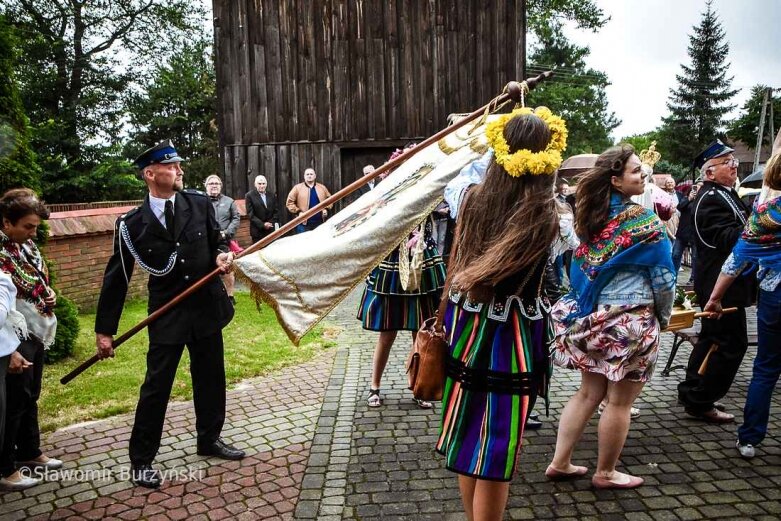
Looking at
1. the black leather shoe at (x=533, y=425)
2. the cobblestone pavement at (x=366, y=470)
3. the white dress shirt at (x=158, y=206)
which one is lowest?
the cobblestone pavement at (x=366, y=470)

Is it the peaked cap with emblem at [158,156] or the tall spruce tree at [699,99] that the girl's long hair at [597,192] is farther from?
the tall spruce tree at [699,99]

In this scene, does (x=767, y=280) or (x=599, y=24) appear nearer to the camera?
(x=767, y=280)

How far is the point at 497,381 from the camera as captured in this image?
2.65 m

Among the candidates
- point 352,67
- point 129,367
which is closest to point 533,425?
point 129,367

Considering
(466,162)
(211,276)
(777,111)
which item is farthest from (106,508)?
(777,111)

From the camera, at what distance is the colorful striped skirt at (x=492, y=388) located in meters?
2.63

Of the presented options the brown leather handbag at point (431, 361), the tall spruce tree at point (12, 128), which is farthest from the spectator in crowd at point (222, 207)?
the brown leather handbag at point (431, 361)

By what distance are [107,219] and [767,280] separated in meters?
8.68

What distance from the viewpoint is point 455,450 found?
8.91 feet

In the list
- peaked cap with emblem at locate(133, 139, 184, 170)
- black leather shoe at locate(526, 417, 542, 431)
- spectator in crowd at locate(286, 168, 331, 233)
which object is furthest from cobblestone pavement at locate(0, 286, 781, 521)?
spectator in crowd at locate(286, 168, 331, 233)

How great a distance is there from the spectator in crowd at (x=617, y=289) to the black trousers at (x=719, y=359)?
143cm

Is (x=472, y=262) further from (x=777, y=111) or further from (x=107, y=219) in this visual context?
(x=777, y=111)

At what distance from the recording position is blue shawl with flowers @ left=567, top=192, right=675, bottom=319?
3256mm

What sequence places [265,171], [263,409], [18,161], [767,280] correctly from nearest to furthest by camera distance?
1. [767,280]
2. [263,409]
3. [18,161]
4. [265,171]
